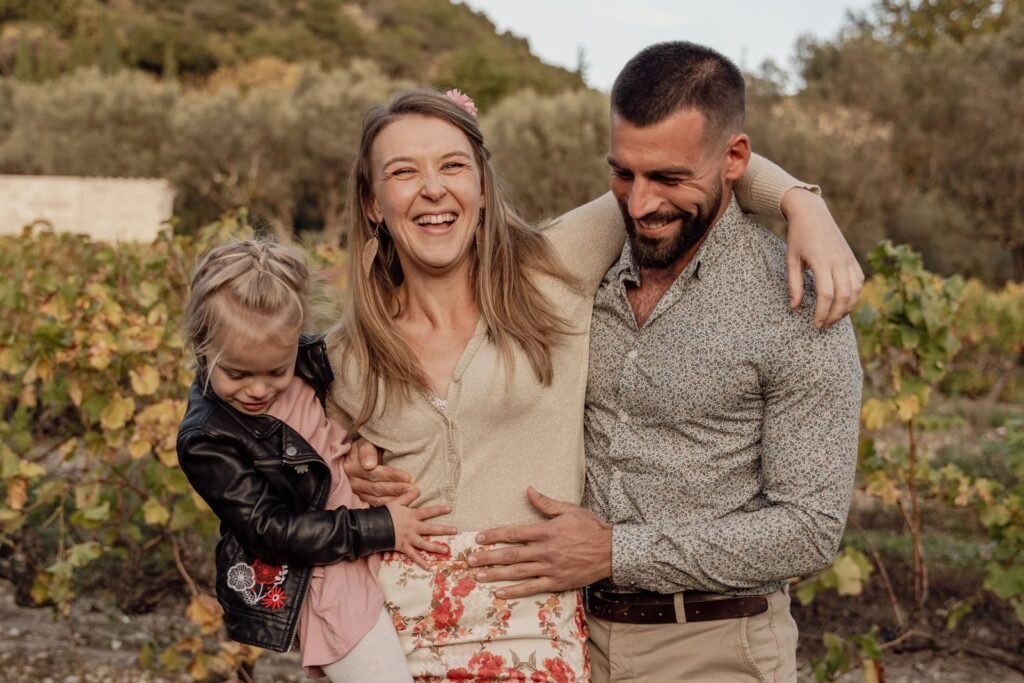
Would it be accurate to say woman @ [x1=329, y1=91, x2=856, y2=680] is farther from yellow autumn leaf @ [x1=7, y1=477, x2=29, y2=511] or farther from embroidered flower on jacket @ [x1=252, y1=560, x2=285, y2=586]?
yellow autumn leaf @ [x1=7, y1=477, x2=29, y2=511]

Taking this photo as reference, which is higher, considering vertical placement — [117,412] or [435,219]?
[435,219]

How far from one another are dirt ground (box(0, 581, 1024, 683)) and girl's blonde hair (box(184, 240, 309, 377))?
3280 millimetres

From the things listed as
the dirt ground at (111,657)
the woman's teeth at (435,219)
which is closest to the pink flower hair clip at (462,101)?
the woman's teeth at (435,219)

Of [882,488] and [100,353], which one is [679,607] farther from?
[100,353]

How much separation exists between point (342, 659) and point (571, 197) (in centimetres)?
2036

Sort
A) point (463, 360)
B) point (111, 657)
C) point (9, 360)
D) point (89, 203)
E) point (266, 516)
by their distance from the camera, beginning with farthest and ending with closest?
point (89, 203), point (111, 657), point (9, 360), point (463, 360), point (266, 516)

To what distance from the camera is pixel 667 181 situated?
7.22ft

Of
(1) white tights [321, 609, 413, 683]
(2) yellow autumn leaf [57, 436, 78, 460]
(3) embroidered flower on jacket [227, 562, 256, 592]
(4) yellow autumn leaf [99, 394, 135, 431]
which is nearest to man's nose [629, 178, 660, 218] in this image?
(1) white tights [321, 609, 413, 683]

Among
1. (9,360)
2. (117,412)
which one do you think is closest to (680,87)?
(117,412)

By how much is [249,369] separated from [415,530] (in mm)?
507

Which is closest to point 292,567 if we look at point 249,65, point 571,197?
point 571,197

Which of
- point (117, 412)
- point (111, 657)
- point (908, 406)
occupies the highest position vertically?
point (908, 406)

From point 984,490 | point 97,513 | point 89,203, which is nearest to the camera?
point 97,513

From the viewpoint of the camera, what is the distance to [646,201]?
2201 mm
